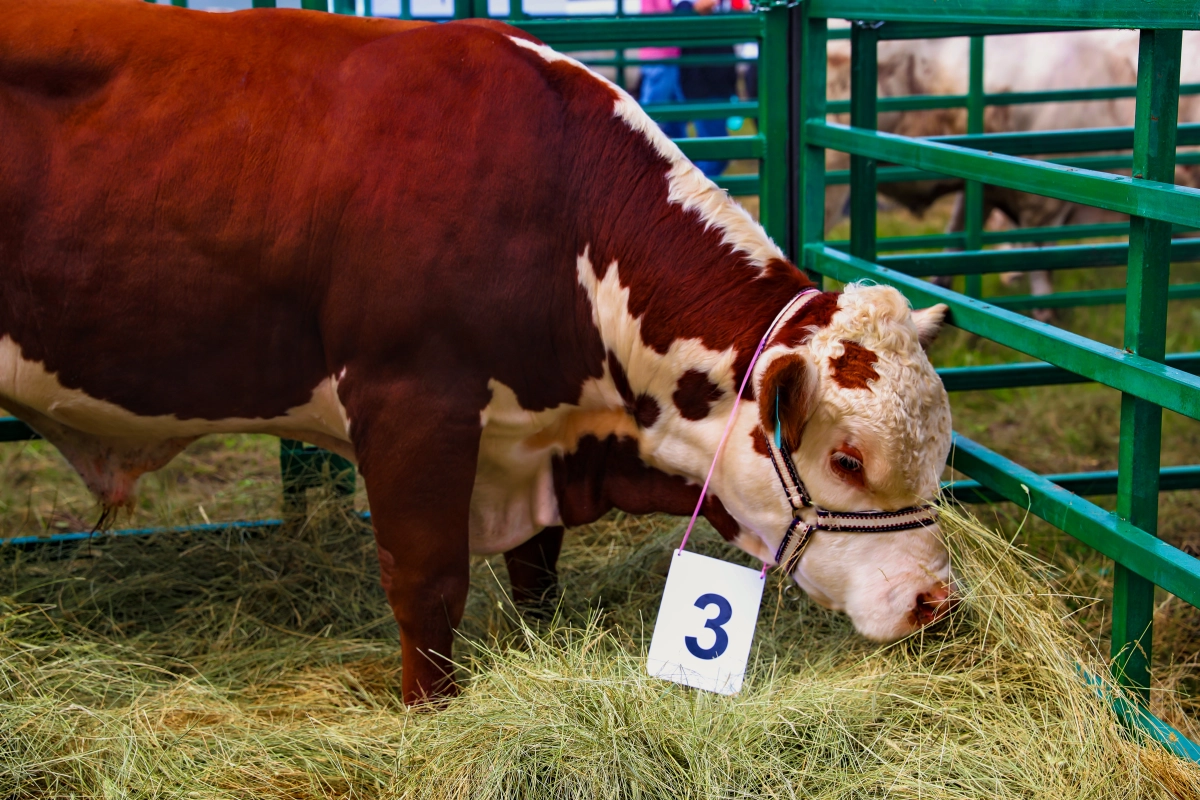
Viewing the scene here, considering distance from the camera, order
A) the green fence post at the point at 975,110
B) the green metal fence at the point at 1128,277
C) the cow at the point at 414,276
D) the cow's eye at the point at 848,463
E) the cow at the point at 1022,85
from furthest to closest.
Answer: the cow at the point at 1022,85 < the green fence post at the point at 975,110 < the cow at the point at 414,276 < the cow's eye at the point at 848,463 < the green metal fence at the point at 1128,277

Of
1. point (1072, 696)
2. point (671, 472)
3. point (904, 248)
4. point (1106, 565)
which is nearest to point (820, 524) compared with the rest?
point (671, 472)

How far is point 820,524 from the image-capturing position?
2.79m

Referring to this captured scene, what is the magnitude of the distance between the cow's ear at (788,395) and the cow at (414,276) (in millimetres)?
38

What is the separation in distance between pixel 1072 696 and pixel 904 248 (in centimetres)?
346

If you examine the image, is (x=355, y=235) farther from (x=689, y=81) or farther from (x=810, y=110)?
(x=689, y=81)

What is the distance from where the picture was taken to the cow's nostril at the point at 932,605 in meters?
2.74

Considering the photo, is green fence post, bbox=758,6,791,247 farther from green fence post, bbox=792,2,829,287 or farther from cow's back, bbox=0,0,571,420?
cow's back, bbox=0,0,571,420

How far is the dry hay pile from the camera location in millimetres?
2406

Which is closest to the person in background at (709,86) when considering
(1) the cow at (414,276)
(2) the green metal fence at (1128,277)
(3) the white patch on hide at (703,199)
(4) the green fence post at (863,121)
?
(4) the green fence post at (863,121)

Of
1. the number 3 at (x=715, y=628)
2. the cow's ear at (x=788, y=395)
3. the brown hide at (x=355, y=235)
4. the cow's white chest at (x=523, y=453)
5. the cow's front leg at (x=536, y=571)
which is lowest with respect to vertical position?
the cow's front leg at (x=536, y=571)

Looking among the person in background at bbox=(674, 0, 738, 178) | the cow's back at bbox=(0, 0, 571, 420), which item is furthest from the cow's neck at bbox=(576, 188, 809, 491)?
the person in background at bbox=(674, 0, 738, 178)

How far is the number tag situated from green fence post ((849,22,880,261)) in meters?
1.26

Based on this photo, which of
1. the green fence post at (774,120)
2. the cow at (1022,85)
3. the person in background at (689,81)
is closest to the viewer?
the green fence post at (774,120)

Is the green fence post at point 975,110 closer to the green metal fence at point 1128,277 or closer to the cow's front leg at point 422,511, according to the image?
the green metal fence at point 1128,277
